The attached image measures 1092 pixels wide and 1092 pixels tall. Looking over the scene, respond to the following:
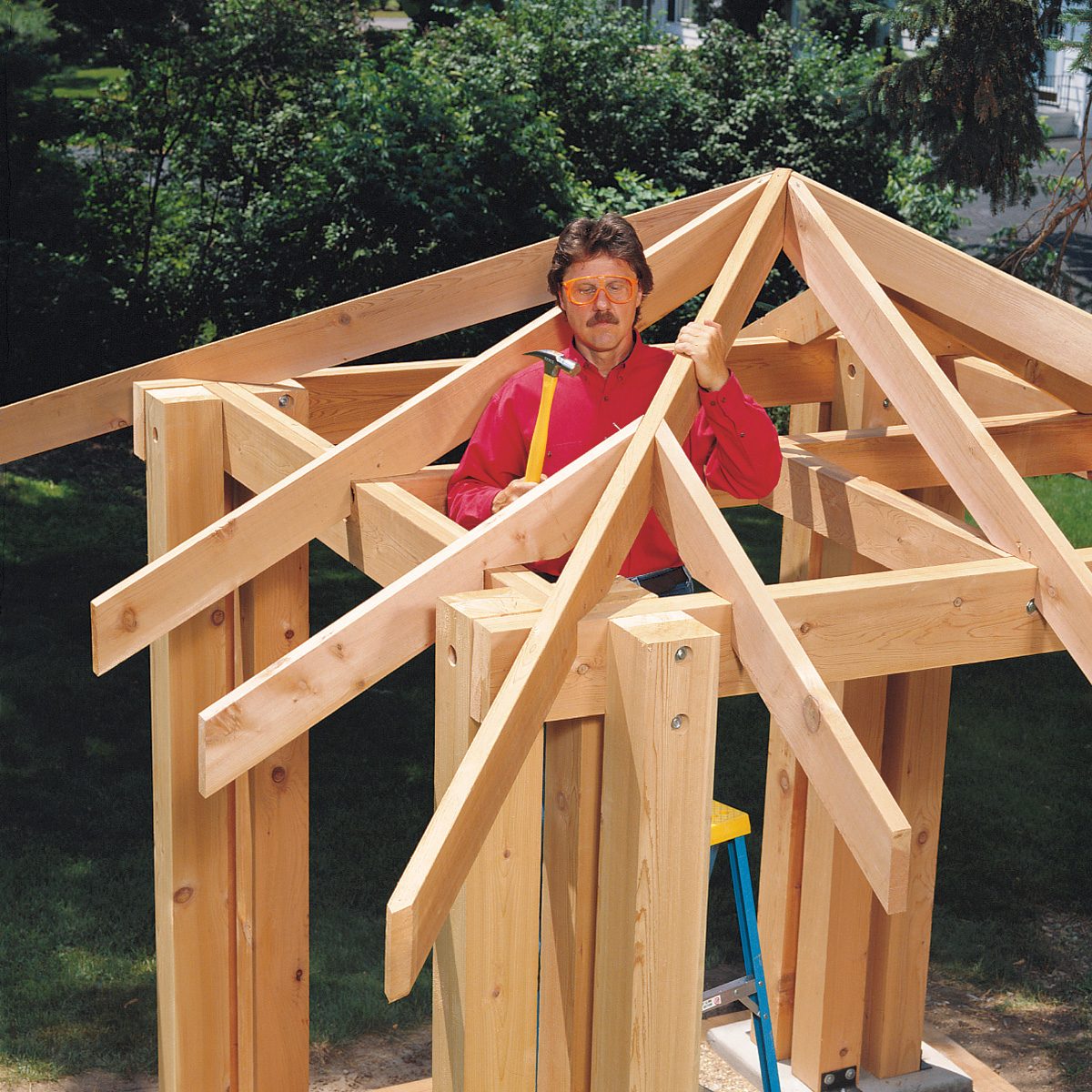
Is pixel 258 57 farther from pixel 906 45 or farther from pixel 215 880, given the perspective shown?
pixel 906 45

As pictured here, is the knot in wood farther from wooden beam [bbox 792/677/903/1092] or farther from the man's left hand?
wooden beam [bbox 792/677/903/1092]

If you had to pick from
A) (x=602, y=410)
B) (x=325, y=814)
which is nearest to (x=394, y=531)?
(x=602, y=410)

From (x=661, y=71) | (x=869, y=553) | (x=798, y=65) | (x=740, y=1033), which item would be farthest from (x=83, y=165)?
(x=869, y=553)

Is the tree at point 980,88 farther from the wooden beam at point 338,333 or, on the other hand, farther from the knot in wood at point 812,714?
the knot in wood at point 812,714

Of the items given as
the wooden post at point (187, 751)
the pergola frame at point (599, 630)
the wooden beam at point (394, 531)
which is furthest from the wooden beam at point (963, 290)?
the wooden post at point (187, 751)

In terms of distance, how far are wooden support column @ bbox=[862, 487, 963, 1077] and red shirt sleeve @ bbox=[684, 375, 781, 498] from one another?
1.64 metres

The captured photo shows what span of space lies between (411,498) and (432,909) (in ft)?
4.87

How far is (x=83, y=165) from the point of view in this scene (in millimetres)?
12961

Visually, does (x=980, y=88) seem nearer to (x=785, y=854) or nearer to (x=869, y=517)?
(x=785, y=854)

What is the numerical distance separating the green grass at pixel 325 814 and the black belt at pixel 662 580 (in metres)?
2.98

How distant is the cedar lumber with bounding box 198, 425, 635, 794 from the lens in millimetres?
2887

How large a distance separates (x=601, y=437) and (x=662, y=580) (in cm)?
45

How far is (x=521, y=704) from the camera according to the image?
270cm

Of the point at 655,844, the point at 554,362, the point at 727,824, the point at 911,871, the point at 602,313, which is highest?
the point at 602,313
